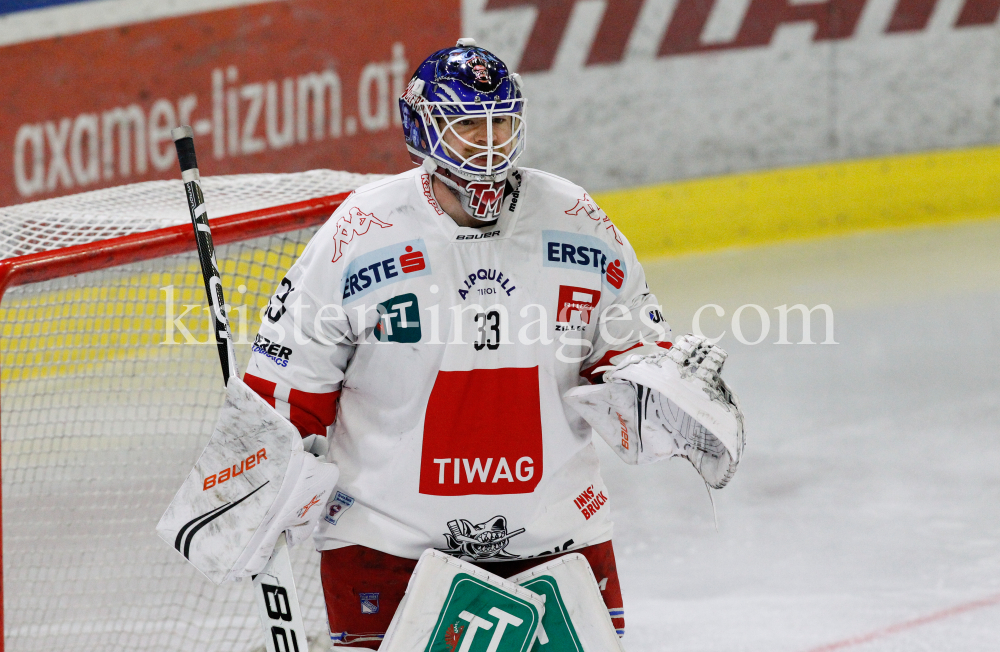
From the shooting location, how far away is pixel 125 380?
3236mm

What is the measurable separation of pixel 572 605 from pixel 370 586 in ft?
1.13

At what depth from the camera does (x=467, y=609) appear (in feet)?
6.29

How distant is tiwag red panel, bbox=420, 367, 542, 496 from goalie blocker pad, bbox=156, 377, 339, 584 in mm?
173

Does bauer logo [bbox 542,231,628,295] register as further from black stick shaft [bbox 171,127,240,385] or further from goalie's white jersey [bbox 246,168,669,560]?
black stick shaft [bbox 171,127,240,385]

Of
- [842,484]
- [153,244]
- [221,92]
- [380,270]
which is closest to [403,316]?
[380,270]

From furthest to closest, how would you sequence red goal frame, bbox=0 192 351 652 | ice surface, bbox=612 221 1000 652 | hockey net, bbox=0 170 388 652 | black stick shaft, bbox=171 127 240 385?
ice surface, bbox=612 221 1000 652 → hockey net, bbox=0 170 388 652 → red goal frame, bbox=0 192 351 652 → black stick shaft, bbox=171 127 240 385

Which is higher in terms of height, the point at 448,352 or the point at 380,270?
the point at 380,270

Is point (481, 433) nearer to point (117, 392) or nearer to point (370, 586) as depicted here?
point (370, 586)

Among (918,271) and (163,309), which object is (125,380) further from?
(918,271)

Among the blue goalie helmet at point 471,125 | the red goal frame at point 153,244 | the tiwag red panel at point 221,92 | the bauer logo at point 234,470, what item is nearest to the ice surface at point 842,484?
the red goal frame at point 153,244

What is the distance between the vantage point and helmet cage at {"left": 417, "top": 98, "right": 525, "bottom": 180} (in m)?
1.90

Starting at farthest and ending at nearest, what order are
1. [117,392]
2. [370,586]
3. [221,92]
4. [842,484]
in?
[221,92]
[842,484]
[117,392]
[370,586]

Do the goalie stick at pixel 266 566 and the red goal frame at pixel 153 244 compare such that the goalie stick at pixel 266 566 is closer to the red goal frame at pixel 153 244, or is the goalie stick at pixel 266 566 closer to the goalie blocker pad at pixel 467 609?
the goalie blocker pad at pixel 467 609

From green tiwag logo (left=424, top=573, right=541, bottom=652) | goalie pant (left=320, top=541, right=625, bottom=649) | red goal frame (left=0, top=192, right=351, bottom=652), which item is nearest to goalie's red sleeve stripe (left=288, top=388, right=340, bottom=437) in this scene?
goalie pant (left=320, top=541, right=625, bottom=649)
